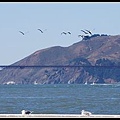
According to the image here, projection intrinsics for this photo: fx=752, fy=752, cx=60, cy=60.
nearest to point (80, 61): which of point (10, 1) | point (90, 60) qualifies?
point (90, 60)

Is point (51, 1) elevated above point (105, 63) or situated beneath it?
situated beneath

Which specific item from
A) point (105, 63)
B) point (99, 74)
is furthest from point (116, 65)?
point (99, 74)

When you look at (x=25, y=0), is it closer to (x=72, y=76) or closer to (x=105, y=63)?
(x=105, y=63)

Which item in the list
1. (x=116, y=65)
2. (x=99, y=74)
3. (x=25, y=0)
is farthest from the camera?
(x=99, y=74)

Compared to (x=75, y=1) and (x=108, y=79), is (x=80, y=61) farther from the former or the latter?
(x=75, y=1)

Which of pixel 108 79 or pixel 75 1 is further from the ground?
pixel 108 79

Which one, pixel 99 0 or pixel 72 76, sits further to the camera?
pixel 72 76

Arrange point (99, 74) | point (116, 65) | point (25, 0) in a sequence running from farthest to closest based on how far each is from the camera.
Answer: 1. point (99, 74)
2. point (116, 65)
3. point (25, 0)

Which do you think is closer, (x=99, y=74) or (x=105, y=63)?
(x=105, y=63)

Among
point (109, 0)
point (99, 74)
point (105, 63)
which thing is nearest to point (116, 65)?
point (105, 63)
